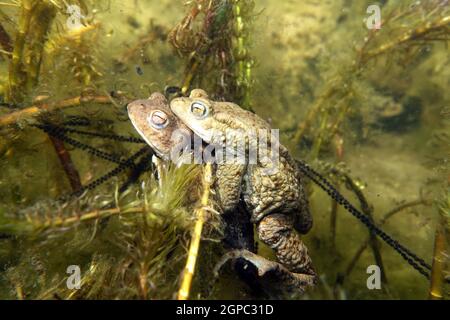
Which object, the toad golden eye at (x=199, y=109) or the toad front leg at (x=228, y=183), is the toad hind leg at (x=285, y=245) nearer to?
the toad front leg at (x=228, y=183)

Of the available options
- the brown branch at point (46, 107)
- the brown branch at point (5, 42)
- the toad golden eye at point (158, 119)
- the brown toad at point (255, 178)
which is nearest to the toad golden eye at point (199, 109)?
the brown toad at point (255, 178)

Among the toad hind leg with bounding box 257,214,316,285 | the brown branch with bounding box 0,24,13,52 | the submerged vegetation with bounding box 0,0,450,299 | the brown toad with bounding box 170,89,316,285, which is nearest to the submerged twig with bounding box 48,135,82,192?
the submerged vegetation with bounding box 0,0,450,299

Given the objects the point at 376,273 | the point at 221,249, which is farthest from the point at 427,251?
the point at 221,249

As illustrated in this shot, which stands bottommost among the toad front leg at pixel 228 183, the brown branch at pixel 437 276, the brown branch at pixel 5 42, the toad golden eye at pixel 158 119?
the brown branch at pixel 437 276

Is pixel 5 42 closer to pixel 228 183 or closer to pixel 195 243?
pixel 228 183

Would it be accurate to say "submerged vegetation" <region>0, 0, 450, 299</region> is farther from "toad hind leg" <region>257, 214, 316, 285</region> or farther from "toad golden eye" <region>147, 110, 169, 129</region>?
"toad golden eye" <region>147, 110, 169, 129</region>

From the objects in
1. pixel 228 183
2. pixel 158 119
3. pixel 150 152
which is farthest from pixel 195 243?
pixel 150 152
